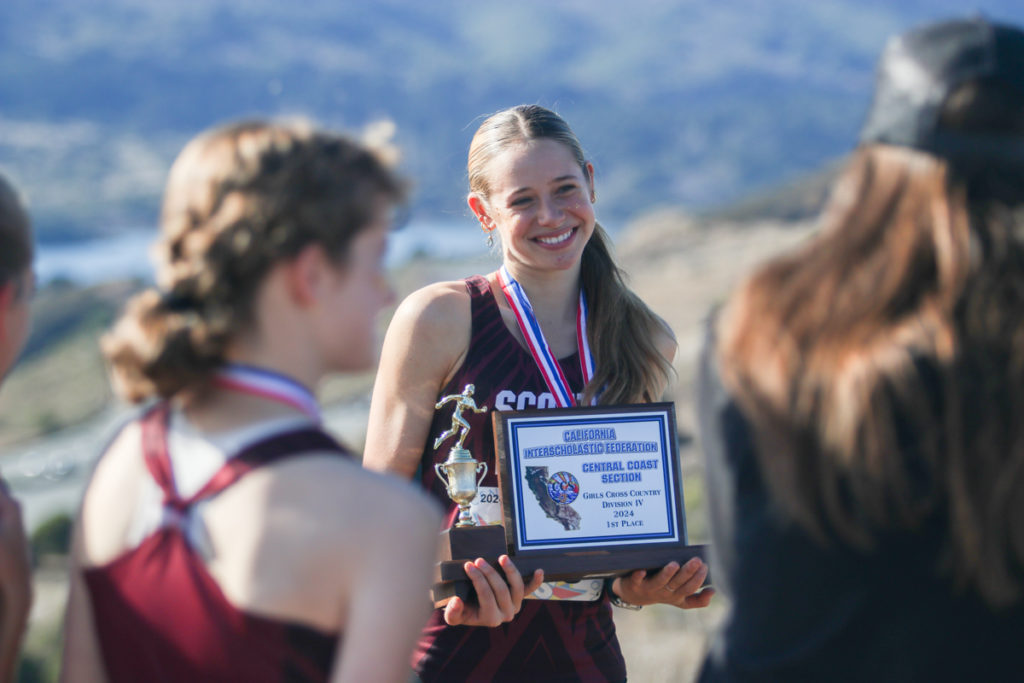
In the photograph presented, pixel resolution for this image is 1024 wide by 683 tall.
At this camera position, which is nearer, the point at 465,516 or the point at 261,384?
the point at 261,384

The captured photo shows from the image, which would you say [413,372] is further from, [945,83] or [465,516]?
[945,83]

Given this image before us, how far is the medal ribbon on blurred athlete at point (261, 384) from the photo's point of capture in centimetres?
182

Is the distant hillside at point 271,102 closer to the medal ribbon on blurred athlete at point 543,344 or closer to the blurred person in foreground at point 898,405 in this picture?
the medal ribbon on blurred athlete at point 543,344

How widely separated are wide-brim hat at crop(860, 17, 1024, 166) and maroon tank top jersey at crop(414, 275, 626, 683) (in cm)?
161

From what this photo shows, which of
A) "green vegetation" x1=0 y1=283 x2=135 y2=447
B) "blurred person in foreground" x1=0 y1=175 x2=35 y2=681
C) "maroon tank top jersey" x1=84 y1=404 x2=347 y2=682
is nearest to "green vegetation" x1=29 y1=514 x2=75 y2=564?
"blurred person in foreground" x1=0 y1=175 x2=35 y2=681

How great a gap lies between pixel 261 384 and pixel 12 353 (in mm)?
748

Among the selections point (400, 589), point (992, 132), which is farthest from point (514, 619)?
point (992, 132)

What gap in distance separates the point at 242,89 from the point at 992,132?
16869 centimetres

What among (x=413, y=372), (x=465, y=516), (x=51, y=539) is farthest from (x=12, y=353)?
(x=51, y=539)

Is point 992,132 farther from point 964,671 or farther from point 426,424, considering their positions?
point 426,424

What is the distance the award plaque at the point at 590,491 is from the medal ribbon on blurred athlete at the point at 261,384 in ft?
4.35

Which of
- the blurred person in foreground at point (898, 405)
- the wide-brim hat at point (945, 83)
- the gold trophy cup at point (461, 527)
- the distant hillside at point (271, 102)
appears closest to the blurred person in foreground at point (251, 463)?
the blurred person in foreground at point (898, 405)

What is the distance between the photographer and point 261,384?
1.82 meters

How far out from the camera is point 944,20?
75.8 inches
